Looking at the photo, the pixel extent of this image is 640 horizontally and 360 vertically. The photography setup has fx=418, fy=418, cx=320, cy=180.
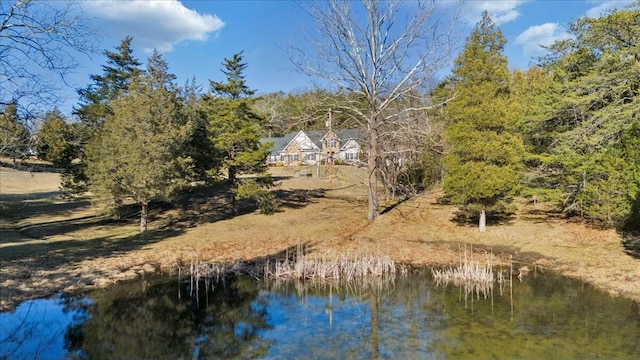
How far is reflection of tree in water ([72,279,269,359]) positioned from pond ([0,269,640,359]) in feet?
0.09

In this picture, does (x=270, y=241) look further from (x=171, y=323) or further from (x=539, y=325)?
(x=539, y=325)

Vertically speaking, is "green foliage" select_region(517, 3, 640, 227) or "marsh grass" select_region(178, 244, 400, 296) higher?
"green foliage" select_region(517, 3, 640, 227)

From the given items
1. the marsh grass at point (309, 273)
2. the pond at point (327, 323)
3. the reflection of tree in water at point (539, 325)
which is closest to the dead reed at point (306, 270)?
the marsh grass at point (309, 273)

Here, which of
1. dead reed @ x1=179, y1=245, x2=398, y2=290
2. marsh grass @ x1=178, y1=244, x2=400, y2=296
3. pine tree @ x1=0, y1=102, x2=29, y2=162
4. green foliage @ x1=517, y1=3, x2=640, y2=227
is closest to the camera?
pine tree @ x1=0, y1=102, x2=29, y2=162

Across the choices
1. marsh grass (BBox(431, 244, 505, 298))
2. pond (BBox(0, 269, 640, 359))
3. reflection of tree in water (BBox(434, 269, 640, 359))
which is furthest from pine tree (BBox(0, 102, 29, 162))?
marsh grass (BBox(431, 244, 505, 298))

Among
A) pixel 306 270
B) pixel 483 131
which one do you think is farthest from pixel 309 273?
pixel 483 131

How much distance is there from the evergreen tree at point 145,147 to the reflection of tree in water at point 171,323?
799 cm

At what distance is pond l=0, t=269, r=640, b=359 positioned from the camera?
9398 mm

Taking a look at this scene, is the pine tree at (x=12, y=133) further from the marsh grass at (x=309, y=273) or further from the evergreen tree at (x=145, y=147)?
the evergreen tree at (x=145, y=147)

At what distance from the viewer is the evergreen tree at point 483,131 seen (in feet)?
67.5

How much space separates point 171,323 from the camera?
11312 mm

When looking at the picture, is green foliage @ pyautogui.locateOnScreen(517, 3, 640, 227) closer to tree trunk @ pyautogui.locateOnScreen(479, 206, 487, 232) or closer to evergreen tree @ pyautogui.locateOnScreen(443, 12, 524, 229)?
evergreen tree @ pyautogui.locateOnScreen(443, 12, 524, 229)

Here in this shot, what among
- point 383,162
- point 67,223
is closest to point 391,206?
point 383,162

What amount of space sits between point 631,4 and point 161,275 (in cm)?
2308
